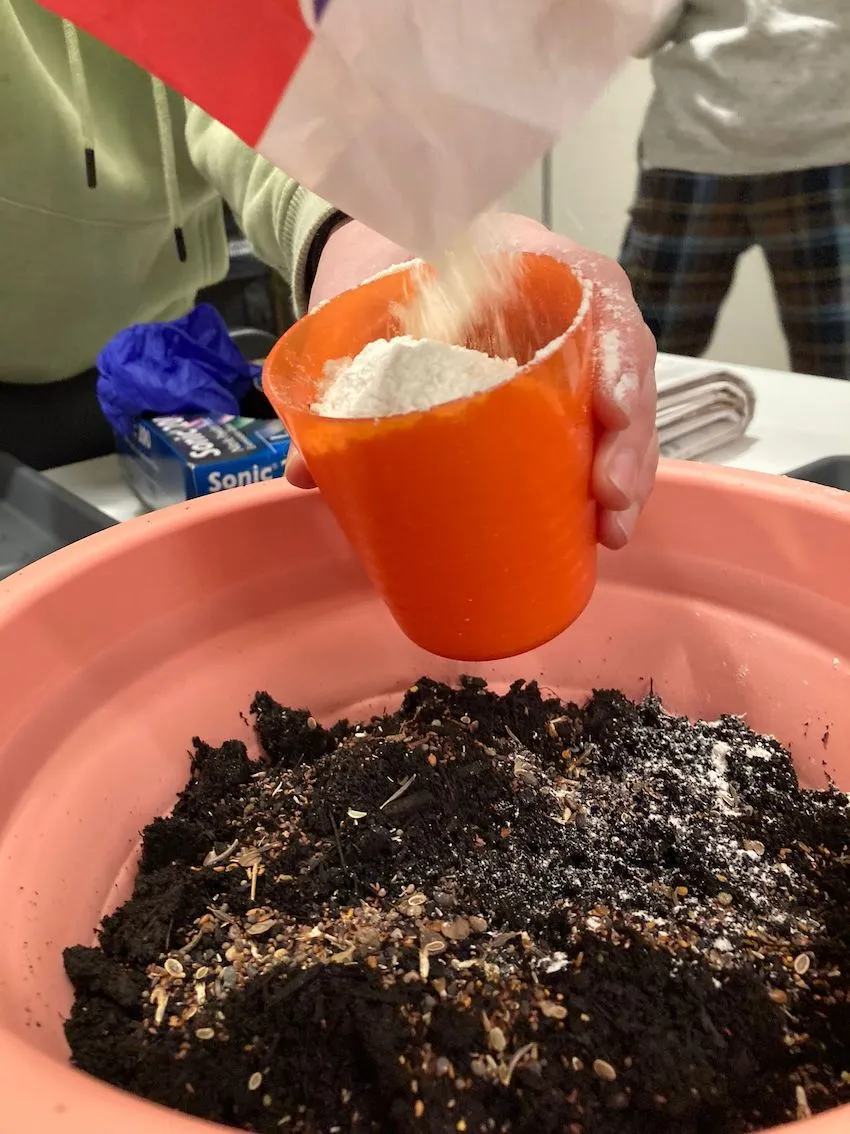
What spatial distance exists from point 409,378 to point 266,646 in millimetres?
336

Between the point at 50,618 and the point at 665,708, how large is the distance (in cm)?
48

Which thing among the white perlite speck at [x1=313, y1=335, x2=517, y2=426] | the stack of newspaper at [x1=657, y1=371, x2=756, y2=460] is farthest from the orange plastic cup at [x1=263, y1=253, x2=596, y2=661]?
the stack of newspaper at [x1=657, y1=371, x2=756, y2=460]

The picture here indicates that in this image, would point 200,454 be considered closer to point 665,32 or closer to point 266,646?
point 266,646

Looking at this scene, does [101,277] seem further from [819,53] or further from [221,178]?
[819,53]

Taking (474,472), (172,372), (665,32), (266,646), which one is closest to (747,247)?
(665,32)

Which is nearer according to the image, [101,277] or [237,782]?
[237,782]

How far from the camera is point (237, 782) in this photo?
663 millimetres

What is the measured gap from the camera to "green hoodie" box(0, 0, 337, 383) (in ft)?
3.39

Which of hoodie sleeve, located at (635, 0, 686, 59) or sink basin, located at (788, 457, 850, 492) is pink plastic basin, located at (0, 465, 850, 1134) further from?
hoodie sleeve, located at (635, 0, 686, 59)

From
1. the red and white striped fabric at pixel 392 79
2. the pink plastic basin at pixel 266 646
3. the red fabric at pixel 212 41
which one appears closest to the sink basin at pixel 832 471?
the pink plastic basin at pixel 266 646

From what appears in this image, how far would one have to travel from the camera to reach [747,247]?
162cm

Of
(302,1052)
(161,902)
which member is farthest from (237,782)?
(302,1052)

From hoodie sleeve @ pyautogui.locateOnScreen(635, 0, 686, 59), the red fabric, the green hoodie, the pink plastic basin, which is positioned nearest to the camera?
the red fabric

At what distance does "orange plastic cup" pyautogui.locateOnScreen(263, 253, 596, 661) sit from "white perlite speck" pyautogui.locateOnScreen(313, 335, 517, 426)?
0.02 meters
